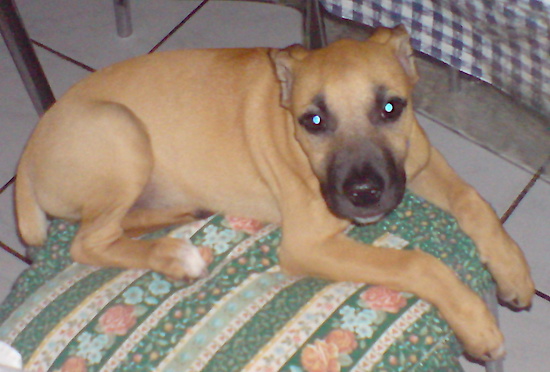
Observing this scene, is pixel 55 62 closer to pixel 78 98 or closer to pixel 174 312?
pixel 78 98

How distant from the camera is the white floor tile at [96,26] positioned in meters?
3.14

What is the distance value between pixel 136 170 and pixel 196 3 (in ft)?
5.26

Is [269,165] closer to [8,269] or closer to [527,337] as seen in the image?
[527,337]

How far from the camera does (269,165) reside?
1.93m

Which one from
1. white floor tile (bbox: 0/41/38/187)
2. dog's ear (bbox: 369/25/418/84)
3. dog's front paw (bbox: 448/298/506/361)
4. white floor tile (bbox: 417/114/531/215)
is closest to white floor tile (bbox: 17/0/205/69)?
white floor tile (bbox: 0/41/38/187)

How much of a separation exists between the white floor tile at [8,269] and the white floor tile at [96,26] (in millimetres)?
955

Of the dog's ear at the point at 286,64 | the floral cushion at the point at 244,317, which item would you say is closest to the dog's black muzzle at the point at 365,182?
the floral cushion at the point at 244,317

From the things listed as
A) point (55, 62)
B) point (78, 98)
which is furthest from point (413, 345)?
point (55, 62)

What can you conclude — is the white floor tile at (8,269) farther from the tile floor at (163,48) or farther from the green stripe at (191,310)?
the green stripe at (191,310)

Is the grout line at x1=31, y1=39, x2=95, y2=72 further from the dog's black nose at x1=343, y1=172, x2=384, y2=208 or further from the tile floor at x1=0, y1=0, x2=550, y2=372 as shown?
the dog's black nose at x1=343, y1=172, x2=384, y2=208

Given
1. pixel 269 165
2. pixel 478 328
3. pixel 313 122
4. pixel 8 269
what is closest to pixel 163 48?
pixel 8 269

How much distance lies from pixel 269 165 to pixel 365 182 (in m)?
0.37

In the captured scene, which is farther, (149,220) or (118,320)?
(149,220)

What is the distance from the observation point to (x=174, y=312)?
1.59 meters
